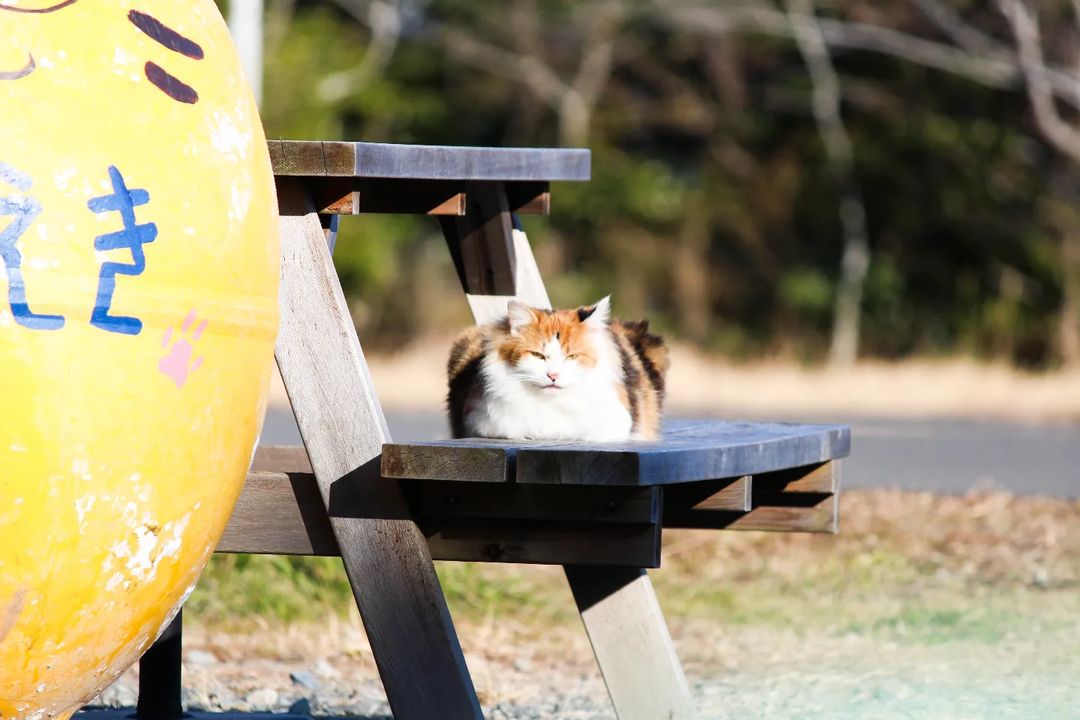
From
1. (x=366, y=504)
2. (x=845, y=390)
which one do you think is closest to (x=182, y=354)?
(x=366, y=504)

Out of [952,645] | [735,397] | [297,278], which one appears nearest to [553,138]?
[735,397]

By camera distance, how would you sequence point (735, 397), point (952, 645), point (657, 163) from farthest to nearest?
1. point (657, 163)
2. point (735, 397)
3. point (952, 645)

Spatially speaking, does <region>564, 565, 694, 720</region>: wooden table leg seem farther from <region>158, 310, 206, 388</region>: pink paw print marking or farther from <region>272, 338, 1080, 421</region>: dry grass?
<region>272, 338, 1080, 421</region>: dry grass

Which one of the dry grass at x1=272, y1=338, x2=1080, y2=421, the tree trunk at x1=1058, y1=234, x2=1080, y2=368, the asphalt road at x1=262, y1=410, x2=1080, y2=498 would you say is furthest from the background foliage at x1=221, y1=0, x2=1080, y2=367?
the asphalt road at x1=262, y1=410, x2=1080, y2=498

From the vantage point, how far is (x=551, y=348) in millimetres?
3383

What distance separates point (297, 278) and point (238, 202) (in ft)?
1.78

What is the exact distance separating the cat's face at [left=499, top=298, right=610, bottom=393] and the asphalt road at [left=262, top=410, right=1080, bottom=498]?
409 centimetres

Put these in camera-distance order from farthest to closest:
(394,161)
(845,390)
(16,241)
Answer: (845,390)
(394,161)
(16,241)

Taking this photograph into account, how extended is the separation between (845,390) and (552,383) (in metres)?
8.98

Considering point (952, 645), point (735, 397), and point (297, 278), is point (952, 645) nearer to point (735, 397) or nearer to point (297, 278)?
point (297, 278)

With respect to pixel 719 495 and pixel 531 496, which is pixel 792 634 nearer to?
pixel 719 495

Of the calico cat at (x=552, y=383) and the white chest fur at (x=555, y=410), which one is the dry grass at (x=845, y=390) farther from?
the white chest fur at (x=555, y=410)

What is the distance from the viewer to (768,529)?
389 cm

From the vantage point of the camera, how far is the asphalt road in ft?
25.3
